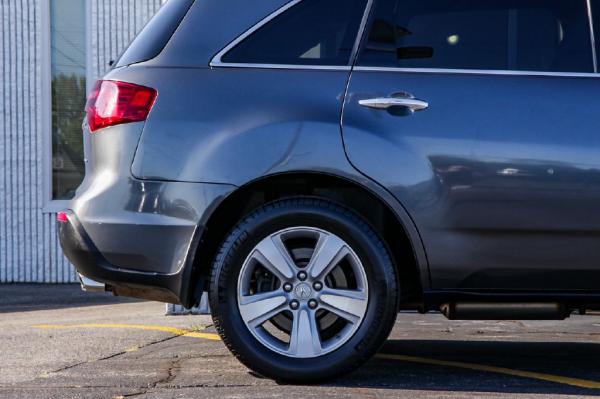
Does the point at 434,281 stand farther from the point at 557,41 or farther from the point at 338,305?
the point at 557,41

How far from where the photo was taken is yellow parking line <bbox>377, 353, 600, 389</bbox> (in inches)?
187

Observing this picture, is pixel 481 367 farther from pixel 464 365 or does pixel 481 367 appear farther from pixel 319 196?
pixel 319 196

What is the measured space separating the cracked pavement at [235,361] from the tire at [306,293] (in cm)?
12

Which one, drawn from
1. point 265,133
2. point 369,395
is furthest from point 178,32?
point 369,395

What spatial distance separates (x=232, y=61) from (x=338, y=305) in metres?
1.09

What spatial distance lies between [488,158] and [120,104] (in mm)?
1508

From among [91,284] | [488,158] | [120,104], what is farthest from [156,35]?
[488,158]

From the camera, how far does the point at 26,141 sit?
499 inches

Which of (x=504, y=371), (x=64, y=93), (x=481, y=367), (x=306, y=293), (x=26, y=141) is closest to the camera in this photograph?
(x=306, y=293)

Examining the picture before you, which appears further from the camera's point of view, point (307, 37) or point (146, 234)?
point (307, 37)

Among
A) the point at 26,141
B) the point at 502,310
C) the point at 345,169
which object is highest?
the point at 26,141

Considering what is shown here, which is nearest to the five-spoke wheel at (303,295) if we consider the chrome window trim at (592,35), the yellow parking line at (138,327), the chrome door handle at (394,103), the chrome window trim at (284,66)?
the chrome door handle at (394,103)

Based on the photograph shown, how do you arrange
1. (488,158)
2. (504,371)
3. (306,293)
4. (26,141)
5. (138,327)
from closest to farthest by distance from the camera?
(488,158) → (306,293) → (504,371) → (138,327) → (26,141)

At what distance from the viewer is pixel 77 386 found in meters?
4.64
